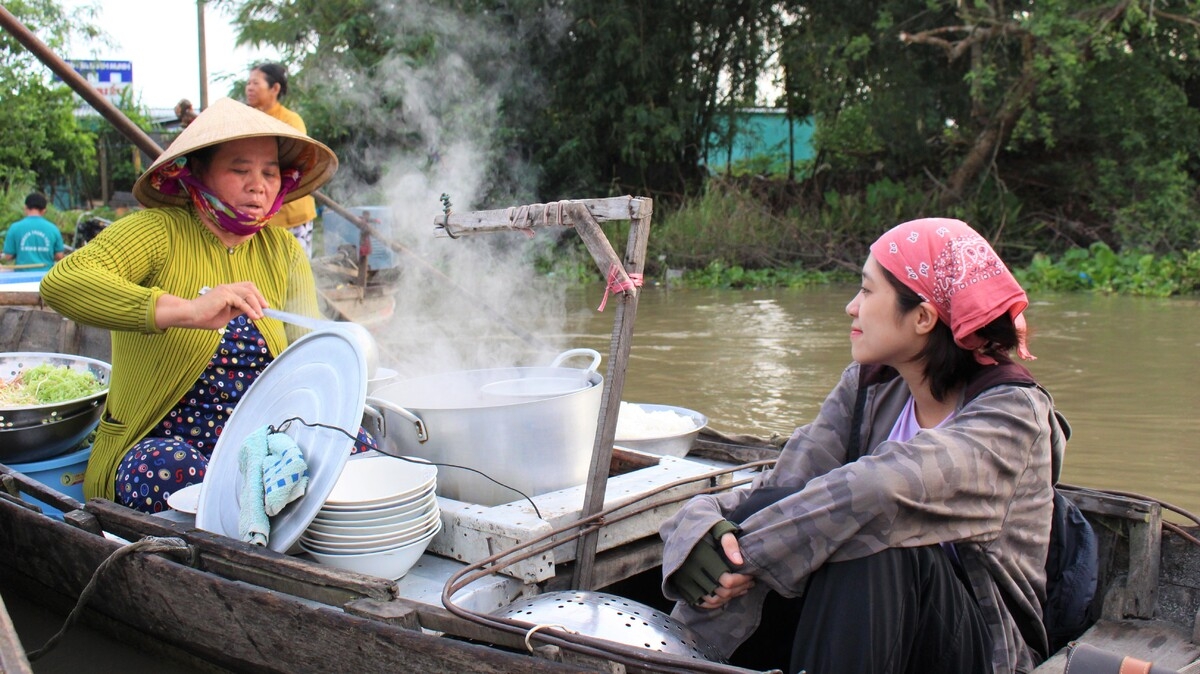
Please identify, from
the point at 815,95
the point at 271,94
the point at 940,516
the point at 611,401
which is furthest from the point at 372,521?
the point at 815,95

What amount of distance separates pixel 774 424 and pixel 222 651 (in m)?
4.12

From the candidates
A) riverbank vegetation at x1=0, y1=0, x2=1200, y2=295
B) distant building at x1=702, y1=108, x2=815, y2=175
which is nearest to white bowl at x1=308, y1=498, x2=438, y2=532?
riverbank vegetation at x1=0, y1=0, x2=1200, y2=295

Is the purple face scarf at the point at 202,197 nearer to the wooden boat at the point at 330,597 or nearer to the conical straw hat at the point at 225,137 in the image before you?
→ the conical straw hat at the point at 225,137

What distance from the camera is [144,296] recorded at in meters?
2.48

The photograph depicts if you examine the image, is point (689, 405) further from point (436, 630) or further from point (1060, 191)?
point (1060, 191)

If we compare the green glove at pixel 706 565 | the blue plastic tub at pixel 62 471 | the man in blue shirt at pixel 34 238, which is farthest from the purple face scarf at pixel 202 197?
the man in blue shirt at pixel 34 238

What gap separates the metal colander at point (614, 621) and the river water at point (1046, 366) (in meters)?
3.39

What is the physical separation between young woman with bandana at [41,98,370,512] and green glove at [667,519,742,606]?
1.25m

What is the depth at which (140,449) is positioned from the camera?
8.64ft

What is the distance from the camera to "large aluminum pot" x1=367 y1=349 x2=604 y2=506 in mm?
2537

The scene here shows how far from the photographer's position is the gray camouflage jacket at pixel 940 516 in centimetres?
166

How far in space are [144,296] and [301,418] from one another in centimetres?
54

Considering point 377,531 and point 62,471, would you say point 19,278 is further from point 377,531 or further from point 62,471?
point 377,531

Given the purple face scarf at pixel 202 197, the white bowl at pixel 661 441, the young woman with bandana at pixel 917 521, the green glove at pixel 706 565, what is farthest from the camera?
the white bowl at pixel 661 441
